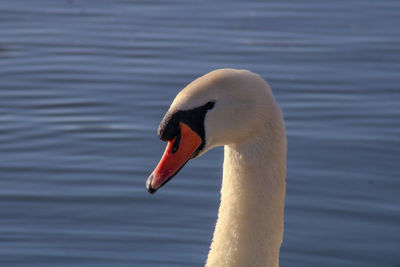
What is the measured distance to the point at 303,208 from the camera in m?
8.37

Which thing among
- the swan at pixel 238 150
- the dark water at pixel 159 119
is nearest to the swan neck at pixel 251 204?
the swan at pixel 238 150

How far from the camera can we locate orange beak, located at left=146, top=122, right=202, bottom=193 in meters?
5.03

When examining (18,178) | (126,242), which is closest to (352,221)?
(126,242)

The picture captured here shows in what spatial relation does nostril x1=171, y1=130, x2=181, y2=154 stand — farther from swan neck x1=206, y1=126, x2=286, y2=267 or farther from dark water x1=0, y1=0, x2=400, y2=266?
dark water x1=0, y1=0, x2=400, y2=266

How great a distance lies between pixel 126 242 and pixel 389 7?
313 inches

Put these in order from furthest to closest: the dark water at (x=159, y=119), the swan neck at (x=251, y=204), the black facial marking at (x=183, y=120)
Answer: the dark water at (x=159, y=119) < the swan neck at (x=251, y=204) < the black facial marking at (x=183, y=120)

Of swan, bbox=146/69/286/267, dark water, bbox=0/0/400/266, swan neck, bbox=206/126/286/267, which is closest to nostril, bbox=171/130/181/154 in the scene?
swan, bbox=146/69/286/267

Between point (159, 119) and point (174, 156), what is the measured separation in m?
5.20

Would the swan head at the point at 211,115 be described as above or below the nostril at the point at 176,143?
above

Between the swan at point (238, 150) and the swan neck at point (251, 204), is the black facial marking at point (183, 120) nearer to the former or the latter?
the swan at point (238, 150)

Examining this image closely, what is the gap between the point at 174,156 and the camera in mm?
5102

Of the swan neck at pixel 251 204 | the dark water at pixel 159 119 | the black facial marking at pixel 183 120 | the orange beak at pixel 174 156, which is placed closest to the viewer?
the black facial marking at pixel 183 120

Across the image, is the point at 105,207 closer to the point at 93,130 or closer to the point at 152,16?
the point at 93,130

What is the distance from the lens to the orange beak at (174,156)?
5031mm
